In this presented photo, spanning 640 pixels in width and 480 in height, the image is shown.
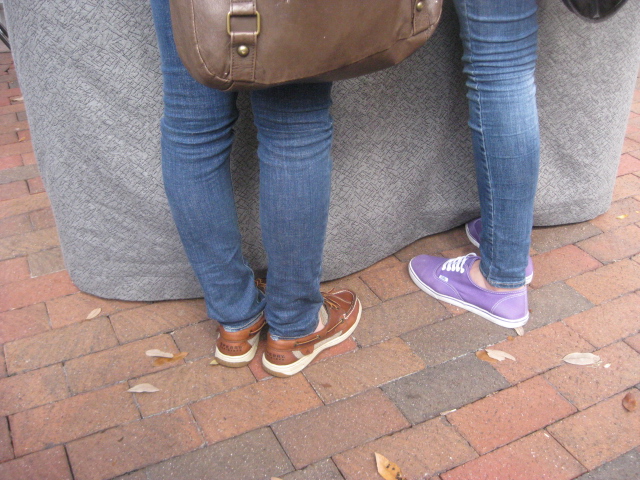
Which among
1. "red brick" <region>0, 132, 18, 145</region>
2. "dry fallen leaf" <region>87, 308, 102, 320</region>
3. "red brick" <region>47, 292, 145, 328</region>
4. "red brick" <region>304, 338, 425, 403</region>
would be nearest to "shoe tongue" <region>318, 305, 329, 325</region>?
"red brick" <region>304, 338, 425, 403</region>

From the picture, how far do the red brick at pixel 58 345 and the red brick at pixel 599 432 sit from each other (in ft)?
4.27

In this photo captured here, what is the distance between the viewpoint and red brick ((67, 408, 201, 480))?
148 centimetres

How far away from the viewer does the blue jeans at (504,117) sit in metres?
1.56

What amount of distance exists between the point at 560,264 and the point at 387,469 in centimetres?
112

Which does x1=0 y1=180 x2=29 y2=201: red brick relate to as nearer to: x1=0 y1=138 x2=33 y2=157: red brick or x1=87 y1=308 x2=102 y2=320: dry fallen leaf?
x1=0 y1=138 x2=33 y2=157: red brick

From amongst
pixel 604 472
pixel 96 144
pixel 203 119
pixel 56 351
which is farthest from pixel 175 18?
pixel 604 472

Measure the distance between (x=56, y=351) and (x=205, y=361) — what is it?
1.48 ft

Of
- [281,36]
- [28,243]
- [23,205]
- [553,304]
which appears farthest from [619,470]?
[23,205]

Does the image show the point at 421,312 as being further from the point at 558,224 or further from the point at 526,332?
the point at 558,224

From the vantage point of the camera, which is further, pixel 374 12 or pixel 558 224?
pixel 558 224

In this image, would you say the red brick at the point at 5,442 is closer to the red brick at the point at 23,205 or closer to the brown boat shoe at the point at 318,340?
the brown boat shoe at the point at 318,340

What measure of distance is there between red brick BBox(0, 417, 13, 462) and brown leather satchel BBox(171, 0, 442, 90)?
1071mm

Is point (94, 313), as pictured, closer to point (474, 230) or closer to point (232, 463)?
point (232, 463)

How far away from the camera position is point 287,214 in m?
1.42
